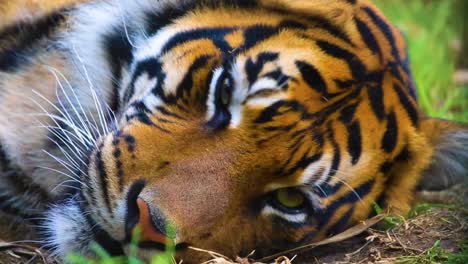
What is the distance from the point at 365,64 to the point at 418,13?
4515mm

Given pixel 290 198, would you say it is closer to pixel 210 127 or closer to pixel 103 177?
pixel 210 127

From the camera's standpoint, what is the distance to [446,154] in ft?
10.3

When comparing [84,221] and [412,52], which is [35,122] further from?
[412,52]

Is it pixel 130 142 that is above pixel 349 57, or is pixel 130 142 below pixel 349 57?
below

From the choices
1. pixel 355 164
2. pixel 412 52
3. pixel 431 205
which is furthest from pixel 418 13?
pixel 355 164

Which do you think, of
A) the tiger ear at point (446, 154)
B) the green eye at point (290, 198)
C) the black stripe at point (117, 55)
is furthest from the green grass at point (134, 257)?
the tiger ear at point (446, 154)

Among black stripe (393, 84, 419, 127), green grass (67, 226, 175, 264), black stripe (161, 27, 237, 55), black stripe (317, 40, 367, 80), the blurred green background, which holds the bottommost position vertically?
the blurred green background

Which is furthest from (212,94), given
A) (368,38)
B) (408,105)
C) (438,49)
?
(438,49)

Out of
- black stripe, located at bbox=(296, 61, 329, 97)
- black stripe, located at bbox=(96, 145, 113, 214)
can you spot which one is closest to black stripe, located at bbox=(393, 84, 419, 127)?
black stripe, located at bbox=(296, 61, 329, 97)

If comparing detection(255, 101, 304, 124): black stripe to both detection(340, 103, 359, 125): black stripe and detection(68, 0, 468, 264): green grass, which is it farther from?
detection(68, 0, 468, 264): green grass

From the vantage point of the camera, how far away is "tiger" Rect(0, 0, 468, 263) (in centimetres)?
252

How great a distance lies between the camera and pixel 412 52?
5.89 meters

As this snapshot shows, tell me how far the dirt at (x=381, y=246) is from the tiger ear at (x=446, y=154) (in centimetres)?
20

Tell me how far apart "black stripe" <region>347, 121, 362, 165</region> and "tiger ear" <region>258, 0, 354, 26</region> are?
0.41 m
